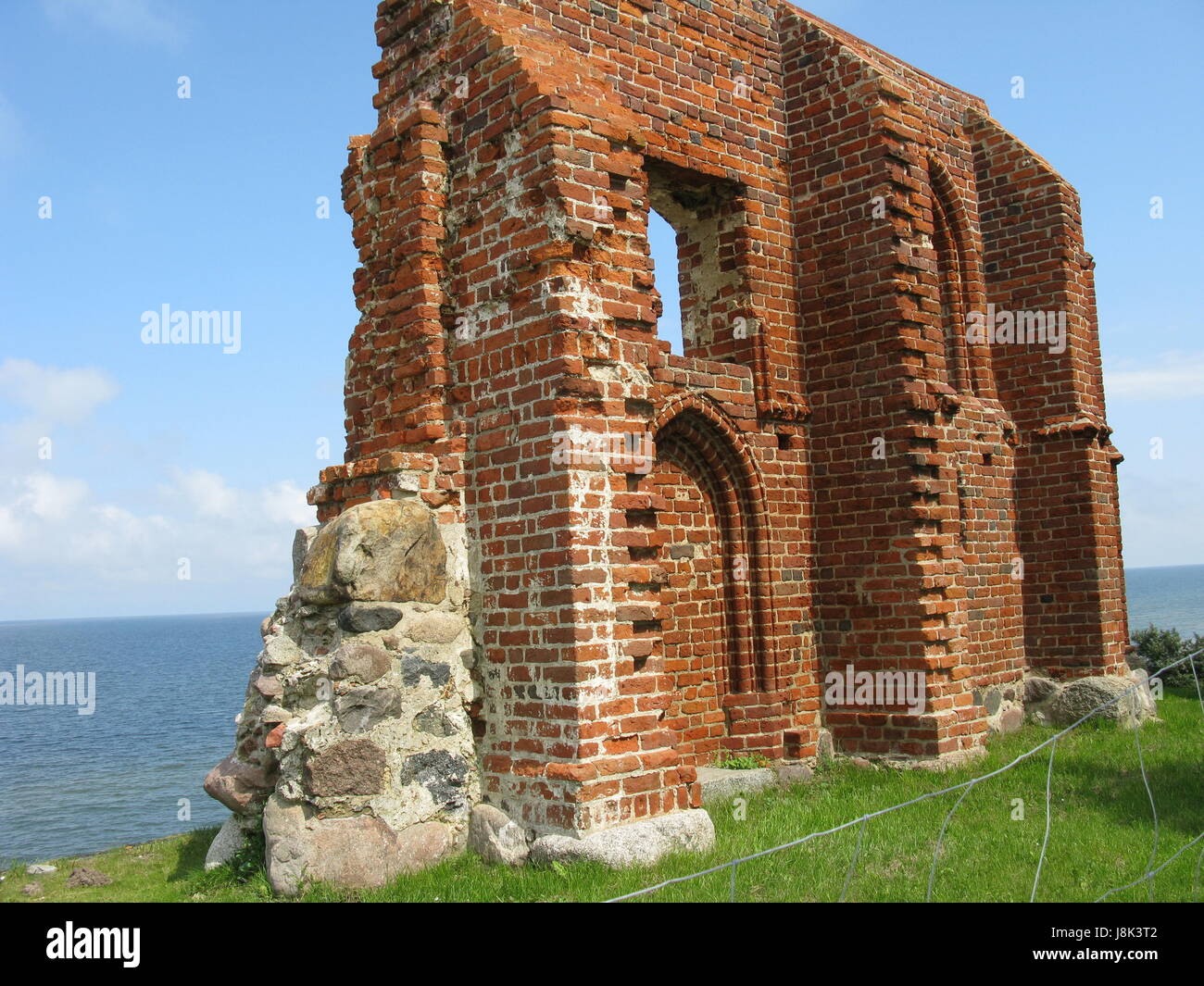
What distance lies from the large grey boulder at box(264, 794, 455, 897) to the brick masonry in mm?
717

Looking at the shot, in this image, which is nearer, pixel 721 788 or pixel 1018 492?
pixel 721 788

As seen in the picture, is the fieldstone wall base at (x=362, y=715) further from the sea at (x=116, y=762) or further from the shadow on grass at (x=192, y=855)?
the sea at (x=116, y=762)

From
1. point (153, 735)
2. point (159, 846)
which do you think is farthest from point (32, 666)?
point (159, 846)

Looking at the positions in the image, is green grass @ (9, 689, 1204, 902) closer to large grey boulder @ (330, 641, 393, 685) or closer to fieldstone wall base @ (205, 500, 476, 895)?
fieldstone wall base @ (205, 500, 476, 895)

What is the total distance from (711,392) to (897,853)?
4247 mm

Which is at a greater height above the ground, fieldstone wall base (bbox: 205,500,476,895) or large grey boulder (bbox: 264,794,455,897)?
fieldstone wall base (bbox: 205,500,476,895)

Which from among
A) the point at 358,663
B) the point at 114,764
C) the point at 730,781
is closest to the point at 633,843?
the point at 358,663

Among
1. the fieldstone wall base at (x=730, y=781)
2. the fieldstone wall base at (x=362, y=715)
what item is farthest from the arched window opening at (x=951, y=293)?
the fieldstone wall base at (x=362, y=715)

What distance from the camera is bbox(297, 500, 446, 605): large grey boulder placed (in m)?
6.59

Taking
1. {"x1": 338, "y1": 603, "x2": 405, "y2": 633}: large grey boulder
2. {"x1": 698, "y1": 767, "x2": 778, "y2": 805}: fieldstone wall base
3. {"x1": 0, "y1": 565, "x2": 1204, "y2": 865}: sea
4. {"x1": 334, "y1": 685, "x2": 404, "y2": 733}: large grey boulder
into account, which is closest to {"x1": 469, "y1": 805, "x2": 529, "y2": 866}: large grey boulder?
{"x1": 334, "y1": 685, "x2": 404, "y2": 733}: large grey boulder

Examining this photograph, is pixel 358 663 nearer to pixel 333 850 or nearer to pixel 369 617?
pixel 369 617

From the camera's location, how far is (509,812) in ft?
21.3

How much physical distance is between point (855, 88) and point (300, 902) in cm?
867
